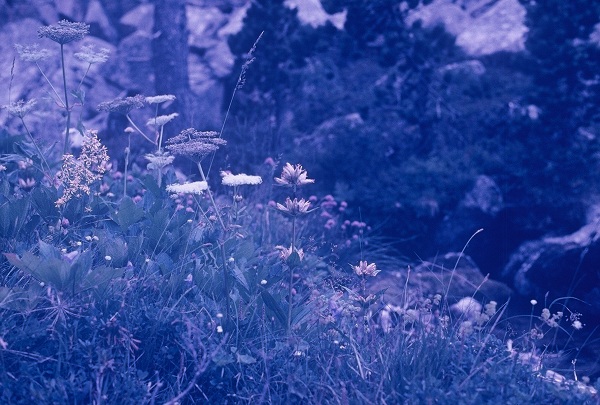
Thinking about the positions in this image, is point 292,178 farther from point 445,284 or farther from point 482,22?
point 482,22

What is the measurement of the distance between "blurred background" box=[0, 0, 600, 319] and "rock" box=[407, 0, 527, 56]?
2.25 metres

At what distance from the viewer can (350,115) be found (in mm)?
7094

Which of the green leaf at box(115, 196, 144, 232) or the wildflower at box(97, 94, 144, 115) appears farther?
the wildflower at box(97, 94, 144, 115)

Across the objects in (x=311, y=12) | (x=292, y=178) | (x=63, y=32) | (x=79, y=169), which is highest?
(x=63, y=32)

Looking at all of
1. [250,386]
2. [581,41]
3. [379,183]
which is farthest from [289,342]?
[581,41]

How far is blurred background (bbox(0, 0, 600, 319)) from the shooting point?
6.31 metres

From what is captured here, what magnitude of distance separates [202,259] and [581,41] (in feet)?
16.5

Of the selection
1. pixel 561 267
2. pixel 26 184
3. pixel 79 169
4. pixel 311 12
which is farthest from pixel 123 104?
pixel 311 12

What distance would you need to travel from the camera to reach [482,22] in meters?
12.3

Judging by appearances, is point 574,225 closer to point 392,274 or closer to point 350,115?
point 392,274

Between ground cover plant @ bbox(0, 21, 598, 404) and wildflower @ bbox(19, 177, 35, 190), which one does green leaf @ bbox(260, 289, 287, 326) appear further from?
wildflower @ bbox(19, 177, 35, 190)

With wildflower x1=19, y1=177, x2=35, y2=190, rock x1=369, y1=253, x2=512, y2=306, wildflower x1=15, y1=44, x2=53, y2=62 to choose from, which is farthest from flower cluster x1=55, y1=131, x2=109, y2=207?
rock x1=369, y1=253, x2=512, y2=306

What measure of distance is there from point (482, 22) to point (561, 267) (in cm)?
796

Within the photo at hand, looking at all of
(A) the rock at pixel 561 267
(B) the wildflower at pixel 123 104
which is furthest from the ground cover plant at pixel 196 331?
(A) the rock at pixel 561 267
